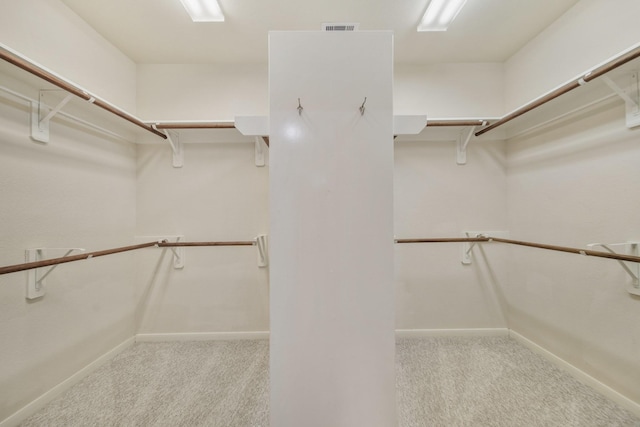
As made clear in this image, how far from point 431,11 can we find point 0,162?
2650 millimetres

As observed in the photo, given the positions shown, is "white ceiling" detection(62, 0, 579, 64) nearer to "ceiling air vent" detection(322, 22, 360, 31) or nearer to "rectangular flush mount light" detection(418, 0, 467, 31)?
"rectangular flush mount light" detection(418, 0, 467, 31)

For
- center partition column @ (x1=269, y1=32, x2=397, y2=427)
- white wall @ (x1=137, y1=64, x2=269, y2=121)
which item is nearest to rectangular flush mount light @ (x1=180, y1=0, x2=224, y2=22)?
white wall @ (x1=137, y1=64, x2=269, y2=121)

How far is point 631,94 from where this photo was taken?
3.93 ft

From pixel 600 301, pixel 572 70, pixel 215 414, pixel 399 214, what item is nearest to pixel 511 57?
pixel 572 70

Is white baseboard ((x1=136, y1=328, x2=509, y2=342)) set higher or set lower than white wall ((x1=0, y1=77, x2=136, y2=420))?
lower

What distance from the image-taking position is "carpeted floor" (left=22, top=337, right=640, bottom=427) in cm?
119

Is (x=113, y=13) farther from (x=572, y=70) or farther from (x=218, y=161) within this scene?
(x=572, y=70)

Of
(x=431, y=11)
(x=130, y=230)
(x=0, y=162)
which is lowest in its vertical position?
(x=130, y=230)

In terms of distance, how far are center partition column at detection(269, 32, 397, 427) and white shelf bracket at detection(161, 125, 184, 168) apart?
4.71 feet

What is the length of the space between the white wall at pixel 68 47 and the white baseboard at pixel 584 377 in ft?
12.7

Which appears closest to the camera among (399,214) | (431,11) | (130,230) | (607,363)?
(607,363)

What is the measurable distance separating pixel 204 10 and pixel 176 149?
105cm

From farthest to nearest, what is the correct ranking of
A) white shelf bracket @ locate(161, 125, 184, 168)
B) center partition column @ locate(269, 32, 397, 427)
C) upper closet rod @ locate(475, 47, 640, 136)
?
white shelf bracket @ locate(161, 125, 184, 168)
upper closet rod @ locate(475, 47, 640, 136)
center partition column @ locate(269, 32, 397, 427)

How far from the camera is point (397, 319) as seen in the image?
201 cm
